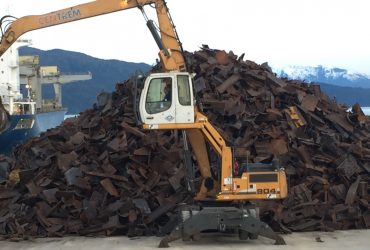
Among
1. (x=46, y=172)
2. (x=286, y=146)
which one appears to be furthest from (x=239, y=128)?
(x=46, y=172)

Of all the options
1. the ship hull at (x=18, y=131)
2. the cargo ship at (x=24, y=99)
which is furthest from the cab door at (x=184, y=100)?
the ship hull at (x=18, y=131)

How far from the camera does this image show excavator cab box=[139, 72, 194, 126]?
10734 millimetres

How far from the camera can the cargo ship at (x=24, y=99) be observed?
3466cm

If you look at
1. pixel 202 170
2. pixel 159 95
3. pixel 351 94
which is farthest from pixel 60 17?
pixel 351 94

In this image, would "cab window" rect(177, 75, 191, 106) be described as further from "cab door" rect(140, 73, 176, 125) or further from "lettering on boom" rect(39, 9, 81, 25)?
"lettering on boom" rect(39, 9, 81, 25)

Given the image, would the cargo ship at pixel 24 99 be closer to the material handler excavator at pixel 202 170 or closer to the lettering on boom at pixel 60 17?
the lettering on boom at pixel 60 17

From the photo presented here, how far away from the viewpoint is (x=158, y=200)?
42.8 feet

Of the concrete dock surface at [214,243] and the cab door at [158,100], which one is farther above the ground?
the cab door at [158,100]

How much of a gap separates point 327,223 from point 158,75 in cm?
557

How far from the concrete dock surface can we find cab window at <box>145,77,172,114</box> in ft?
9.51

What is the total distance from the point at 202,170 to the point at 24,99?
120 feet

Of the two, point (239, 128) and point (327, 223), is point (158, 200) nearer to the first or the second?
point (239, 128)

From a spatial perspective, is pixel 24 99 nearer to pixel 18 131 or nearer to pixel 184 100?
pixel 18 131

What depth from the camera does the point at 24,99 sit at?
45219 millimetres
